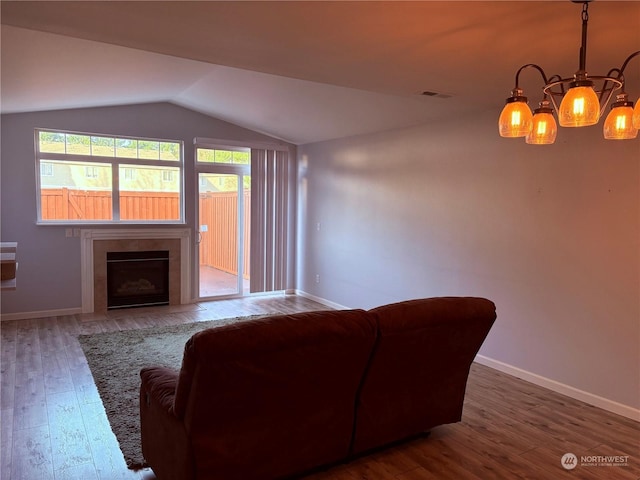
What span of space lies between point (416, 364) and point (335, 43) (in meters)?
1.83

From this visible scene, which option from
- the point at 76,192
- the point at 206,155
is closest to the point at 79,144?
the point at 76,192

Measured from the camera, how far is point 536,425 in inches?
120

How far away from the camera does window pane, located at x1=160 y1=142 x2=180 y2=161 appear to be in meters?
6.22

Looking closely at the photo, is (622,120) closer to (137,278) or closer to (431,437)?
(431,437)

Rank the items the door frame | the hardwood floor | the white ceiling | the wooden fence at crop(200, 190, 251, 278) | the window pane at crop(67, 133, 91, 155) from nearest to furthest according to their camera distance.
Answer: the white ceiling < the hardwood floor < the window pane at crop(67, 133, 91, 155) < the door frame < the wooden fence at crop(200, 190, 251, 278)

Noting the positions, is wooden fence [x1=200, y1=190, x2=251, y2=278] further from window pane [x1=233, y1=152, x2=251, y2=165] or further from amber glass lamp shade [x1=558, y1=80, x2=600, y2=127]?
amber glass lamp shade [x1=558, y1=80, x2=600, y2=127]

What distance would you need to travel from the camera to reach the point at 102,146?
228 inches

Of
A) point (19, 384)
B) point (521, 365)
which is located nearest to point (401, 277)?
point (521, 365)

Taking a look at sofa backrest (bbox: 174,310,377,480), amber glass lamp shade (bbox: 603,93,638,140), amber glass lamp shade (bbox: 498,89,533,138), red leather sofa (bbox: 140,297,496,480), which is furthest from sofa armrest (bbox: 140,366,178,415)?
amber glass lamp shade (bbox: 603,93,638,140)

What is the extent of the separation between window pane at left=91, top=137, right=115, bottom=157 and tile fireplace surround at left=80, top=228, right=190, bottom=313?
101 centimetres

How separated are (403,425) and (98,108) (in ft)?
17.5

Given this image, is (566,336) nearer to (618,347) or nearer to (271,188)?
(618,347)

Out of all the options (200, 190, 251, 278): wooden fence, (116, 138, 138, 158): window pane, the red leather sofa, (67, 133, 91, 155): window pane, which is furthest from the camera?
(200, 190, 251, 278): wooden fence

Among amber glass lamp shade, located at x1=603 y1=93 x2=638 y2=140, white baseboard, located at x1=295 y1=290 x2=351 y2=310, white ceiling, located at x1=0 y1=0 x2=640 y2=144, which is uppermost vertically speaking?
white ceiling, located at x1=0 y1=0 x2=640 y2=144
